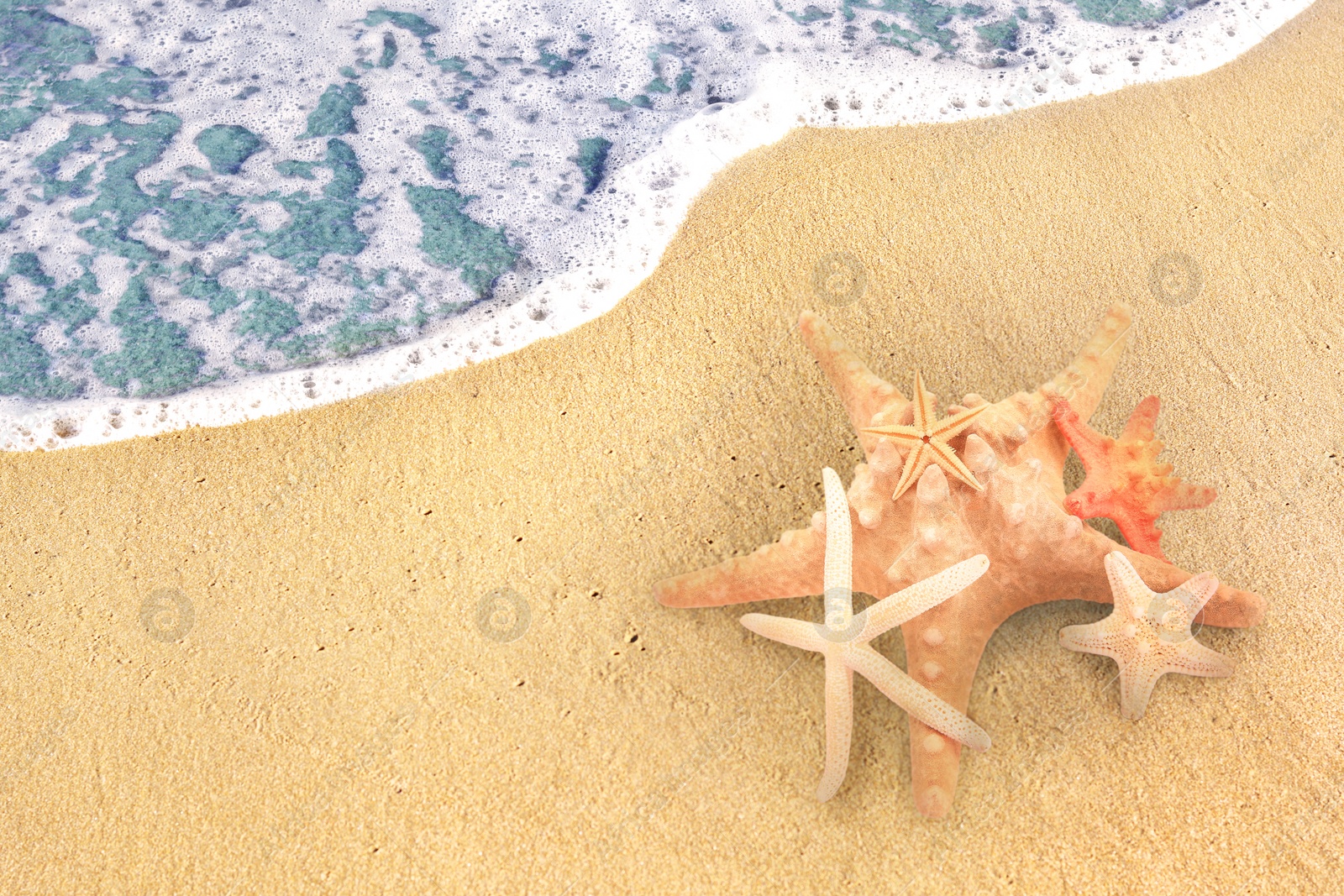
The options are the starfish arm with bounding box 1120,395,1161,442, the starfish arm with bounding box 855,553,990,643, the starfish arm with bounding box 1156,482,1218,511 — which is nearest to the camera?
the starfish arm with bounding box 855,553,990,643

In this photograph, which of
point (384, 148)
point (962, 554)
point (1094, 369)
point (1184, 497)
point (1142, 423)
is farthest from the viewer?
point (384, 148)

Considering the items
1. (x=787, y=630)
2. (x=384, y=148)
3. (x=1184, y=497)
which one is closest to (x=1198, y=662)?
(x=1184, y=497)

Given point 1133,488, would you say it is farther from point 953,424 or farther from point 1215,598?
point 953,424

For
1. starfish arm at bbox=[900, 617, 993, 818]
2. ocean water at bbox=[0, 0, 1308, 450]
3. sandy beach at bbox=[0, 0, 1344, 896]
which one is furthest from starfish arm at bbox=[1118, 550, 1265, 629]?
ocean water at bbox=[0, 0, 1308, 450]

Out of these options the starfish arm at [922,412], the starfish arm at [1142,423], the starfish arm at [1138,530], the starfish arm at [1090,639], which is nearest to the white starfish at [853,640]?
the starfish arm at [922,412]

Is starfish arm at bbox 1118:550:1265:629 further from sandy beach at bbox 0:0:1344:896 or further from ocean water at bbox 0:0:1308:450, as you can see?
ocean water at bbox 0:0:1308:450

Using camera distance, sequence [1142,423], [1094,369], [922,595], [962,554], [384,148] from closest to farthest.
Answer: [922,595], [962,554], [1142,423], [1094,369], [384,148]

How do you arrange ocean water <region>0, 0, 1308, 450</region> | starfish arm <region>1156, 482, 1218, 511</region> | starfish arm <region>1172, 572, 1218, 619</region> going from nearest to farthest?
1. starfish arm <region>1172, 572, 1218, 619</region>
2. starfish arm <region>1156, 482, 1218, 511</region>
3. ocean water <region>0, 0, 1308, 450</region>

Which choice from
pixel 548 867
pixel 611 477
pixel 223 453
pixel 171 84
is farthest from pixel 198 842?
pixel 171 84
